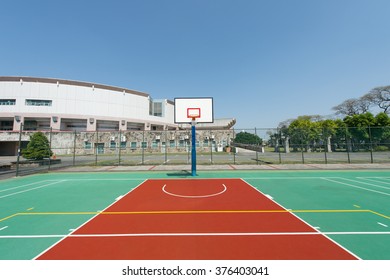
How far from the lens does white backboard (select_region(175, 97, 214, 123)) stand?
12.7m

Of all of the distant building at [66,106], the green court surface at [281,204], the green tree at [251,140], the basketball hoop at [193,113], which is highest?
the distant building at [66,106]

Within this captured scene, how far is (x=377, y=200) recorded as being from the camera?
6.73m

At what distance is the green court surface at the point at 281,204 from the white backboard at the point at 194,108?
6.29 m

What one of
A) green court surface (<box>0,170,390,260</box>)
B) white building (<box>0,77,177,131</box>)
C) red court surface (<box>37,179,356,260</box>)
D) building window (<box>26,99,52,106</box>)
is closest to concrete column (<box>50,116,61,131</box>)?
white building (<box>0,77,177,131</box>)

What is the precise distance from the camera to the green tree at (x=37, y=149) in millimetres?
18359

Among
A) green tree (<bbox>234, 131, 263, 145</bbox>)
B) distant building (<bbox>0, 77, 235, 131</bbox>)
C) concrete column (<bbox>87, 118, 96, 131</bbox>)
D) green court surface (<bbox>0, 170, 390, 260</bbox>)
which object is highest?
distant building (<bbox>0, 77, 235, 131</bbox>)

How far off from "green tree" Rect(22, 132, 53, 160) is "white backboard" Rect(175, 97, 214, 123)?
53.3 ft

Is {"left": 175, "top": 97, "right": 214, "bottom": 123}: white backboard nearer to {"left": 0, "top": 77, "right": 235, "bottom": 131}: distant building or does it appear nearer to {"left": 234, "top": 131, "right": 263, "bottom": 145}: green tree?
{"left": 234, "top": 131, "right": 263, "bottom": 145}: green tree

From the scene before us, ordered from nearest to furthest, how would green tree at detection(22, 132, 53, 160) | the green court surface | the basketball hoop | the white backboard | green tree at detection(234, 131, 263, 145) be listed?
the green court surface
the basketball hoop
the white backboard
green tree at detection(22, 132, 53, 160)
green tree at detection(234, 131, 263, 145)

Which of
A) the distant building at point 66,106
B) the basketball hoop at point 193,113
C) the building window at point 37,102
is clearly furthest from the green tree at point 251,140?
the building window at point 37,102

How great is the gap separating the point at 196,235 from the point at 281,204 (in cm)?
400

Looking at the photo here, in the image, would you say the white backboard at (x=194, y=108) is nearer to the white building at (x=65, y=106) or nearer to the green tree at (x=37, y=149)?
the green tree at (x=37, y=149)
